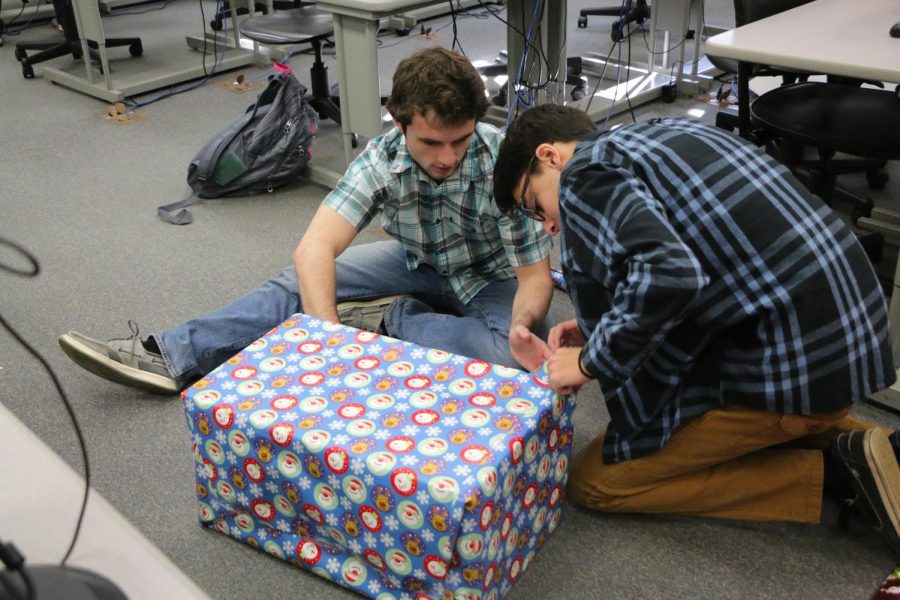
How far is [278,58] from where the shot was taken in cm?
443

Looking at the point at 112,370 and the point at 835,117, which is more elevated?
the point at 835,117

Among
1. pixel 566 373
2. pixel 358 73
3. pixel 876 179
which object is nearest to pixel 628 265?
pixel 566 373

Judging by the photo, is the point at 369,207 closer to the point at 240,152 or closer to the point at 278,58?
the point at 240,152

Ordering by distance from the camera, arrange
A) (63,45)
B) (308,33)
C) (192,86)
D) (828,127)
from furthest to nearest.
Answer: (63,45) → (192,86) → (308,33) → (828,127)

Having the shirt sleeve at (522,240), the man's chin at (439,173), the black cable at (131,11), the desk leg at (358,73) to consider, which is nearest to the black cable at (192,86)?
the black cable at (131,11)

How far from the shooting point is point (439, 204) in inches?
74.4

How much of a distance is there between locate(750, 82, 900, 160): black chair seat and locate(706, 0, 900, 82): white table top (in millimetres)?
245

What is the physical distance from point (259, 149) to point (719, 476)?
1.93m

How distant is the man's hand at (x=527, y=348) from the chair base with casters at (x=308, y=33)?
174cm

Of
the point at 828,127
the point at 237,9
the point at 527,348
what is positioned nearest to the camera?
the point at 527,348

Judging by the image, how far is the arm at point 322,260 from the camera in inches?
72.1

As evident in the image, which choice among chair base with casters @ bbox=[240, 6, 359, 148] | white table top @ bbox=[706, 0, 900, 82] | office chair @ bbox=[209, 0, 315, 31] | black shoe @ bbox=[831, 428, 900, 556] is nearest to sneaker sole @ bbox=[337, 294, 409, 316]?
white table top @ bbox=[706, 0, 900, 82]

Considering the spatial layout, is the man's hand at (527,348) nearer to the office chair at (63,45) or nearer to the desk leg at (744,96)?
the desk leg at (744,96)

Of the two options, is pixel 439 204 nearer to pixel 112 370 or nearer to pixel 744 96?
pixel 112 370
